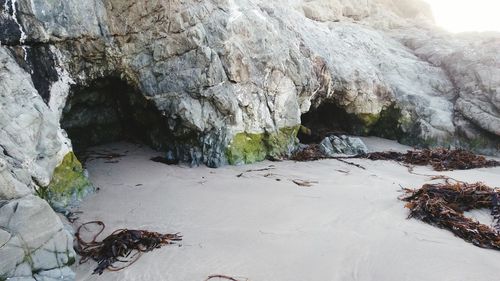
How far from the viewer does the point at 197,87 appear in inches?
250

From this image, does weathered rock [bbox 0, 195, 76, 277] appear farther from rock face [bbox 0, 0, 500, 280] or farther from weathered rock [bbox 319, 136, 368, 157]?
weathered rock [bbox 319, 136, 368, 157]

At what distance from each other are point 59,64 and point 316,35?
631cm

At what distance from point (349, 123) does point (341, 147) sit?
187 cm

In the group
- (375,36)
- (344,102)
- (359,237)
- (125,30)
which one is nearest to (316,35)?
(344,102)

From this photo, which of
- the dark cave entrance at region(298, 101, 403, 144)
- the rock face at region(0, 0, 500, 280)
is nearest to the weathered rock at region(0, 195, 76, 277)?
the rock face at region(0, 0, 500, 280)

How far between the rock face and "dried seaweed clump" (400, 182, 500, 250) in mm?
2981

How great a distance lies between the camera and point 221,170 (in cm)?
608

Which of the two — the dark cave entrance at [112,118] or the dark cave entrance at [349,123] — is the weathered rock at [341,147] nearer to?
the dark cave entrance at [349,123]

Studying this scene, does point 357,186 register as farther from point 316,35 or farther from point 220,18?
point 316,35

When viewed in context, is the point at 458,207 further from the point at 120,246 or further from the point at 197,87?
the point at 197,87

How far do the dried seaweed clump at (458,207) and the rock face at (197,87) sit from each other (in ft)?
9.78

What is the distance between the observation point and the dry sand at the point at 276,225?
10.3 feet

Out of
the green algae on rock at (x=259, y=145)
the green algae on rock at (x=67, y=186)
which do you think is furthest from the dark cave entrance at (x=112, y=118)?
the green algae on rock at (x=67, y=186)

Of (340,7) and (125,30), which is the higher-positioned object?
(340,7)
